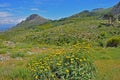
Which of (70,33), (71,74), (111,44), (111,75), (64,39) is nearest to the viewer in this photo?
(71,74)

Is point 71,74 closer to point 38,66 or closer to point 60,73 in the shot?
point 60,73

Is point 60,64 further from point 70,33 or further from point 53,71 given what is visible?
point 70,33

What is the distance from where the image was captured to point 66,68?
9.02 metres

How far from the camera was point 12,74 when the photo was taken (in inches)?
424

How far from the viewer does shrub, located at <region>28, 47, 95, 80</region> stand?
887 cm

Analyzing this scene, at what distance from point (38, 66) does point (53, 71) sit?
508 mm

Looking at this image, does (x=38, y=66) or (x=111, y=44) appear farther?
(x=111, y=44)

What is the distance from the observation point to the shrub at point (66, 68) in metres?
8.87

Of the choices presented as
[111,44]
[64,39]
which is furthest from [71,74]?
[64,39]

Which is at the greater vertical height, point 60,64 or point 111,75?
point 60,64

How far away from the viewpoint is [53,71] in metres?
9.20

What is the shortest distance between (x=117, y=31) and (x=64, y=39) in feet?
33.4

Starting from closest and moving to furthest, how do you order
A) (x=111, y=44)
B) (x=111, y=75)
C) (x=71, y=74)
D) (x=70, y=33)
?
1. (x=71, y=74)
2. (x=111, y=75)
3. (x=111, y=44)
4. (x=70, y=33)

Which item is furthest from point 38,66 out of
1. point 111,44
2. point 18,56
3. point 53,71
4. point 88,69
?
point 111,44
